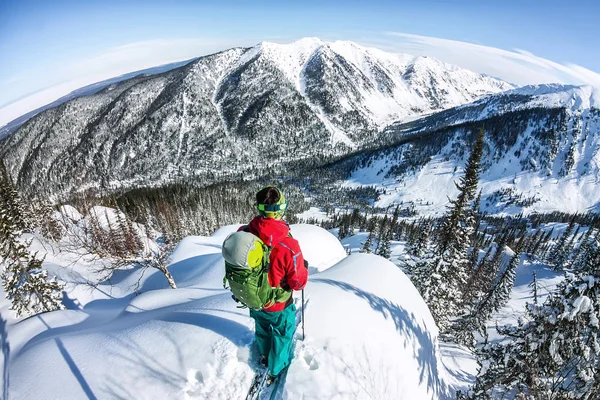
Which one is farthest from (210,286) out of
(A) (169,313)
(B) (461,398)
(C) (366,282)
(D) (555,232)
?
(D) (555,232)

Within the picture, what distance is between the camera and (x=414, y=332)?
964cm

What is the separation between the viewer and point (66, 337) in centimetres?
725

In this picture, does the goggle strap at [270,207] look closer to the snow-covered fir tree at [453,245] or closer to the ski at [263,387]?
the ski at [263,387]

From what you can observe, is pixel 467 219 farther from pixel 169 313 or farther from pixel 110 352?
pixel 110 352

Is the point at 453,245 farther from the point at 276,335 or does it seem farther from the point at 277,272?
the point at 277,272

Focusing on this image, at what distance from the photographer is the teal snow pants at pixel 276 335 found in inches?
227

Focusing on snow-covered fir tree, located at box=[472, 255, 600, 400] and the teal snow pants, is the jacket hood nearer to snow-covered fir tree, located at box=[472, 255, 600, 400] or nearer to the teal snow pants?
the teal snow pants

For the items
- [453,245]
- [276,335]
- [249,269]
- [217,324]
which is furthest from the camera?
[453,245]

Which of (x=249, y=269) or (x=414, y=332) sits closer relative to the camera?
(x=249, y=269)

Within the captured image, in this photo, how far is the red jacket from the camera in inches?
201

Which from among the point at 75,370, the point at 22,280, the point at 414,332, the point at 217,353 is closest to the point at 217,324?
the point at 217,353

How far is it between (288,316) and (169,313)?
3812 mm

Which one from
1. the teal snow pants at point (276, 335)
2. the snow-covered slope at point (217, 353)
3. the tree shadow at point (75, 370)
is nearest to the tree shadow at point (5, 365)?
the snow-covered slope at point (217, 353)

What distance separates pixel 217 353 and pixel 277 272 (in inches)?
107
